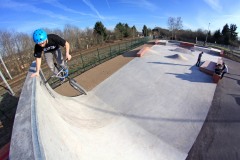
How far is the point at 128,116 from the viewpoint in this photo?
689cm

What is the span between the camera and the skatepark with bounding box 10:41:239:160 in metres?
1.80

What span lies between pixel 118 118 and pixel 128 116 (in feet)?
1.79

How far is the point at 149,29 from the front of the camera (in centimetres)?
9188

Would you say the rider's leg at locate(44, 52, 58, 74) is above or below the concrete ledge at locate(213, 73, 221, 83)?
above

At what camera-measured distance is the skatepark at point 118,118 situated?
180 cm

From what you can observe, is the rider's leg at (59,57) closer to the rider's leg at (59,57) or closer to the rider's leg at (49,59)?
the rider's leg at (59,57)

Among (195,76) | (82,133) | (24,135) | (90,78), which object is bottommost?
(195,76)

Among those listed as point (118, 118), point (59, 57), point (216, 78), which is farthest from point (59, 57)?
point (216, 78)

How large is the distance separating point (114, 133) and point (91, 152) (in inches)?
75.4

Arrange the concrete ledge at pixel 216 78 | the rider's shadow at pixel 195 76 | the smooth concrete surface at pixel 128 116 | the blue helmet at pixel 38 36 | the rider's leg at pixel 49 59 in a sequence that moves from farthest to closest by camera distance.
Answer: the rider's shadow at pixel 195 76 → the concrete ledge at pixel 216 78 → the rider's leg at pixel 49 59 → the blue helmet at pixel 38 36 → the smooth concrete surface at pixel 128 116

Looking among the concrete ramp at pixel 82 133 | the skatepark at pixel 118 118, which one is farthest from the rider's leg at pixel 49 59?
the concrete ramp at pixel 82 133

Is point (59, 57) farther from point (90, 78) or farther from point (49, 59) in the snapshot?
point (90, 78)

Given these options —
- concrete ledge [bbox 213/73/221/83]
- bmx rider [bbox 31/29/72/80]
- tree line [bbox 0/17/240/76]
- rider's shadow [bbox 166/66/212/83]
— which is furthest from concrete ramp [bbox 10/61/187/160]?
tree line [bbox 0/17/240/76]

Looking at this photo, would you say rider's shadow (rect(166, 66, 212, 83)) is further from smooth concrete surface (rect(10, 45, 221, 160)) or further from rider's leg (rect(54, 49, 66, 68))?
rider's leg (rect(54, 49, 66, 68))
